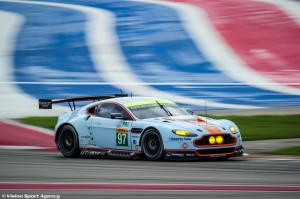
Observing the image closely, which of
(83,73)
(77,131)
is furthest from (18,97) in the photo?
(77,131)

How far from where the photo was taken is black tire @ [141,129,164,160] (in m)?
13.3

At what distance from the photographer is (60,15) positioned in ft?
114

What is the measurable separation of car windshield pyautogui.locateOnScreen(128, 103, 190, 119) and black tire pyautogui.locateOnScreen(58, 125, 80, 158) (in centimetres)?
131

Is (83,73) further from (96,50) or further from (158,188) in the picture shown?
(158,188)

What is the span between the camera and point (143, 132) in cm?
1359

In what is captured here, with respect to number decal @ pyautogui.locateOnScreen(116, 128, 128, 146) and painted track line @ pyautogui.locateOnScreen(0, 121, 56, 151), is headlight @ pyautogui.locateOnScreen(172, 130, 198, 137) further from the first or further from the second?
painted track line @ pyautogui.locateOnScreen(0, 121, 56, 151)

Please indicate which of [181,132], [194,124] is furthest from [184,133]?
[194,124]

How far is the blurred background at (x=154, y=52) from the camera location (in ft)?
81.7

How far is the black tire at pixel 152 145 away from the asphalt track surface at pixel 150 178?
30cm

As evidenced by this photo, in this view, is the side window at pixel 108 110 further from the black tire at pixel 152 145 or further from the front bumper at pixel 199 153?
the front bumper at pixel 199 153

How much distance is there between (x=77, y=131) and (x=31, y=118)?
6.31m

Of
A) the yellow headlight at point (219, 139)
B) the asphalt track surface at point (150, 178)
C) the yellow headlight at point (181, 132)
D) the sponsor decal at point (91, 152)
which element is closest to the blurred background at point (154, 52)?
the sponsor decal at point (91, 152)

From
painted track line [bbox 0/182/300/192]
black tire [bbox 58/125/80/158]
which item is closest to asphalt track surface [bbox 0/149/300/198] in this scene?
painted track line [bbox 0/182/300/192]

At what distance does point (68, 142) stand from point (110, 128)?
115cm
